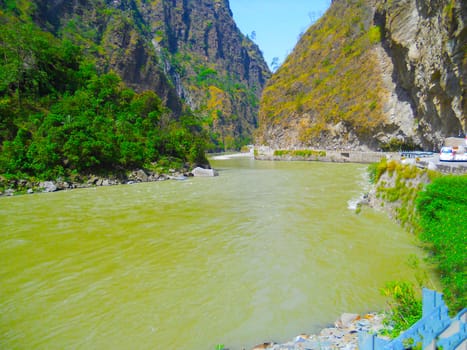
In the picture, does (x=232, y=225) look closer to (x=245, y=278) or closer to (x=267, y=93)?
(x=245, y=278)

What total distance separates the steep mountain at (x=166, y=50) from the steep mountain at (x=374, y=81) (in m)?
41.1

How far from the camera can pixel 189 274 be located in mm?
9000

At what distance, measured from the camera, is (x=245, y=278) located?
342 inches

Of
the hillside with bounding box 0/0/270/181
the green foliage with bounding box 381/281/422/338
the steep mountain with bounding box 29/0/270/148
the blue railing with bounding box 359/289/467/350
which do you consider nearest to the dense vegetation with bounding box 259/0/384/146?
the hillside with bounding box 0/0/270/181

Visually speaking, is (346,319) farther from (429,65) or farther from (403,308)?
(429,65)

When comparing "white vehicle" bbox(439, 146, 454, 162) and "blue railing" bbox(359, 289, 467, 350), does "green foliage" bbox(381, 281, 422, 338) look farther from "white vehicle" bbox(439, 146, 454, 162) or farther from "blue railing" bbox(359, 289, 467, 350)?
"white vehicle" bbox(439, 146, 454, 162)

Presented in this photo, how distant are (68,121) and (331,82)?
185 ft

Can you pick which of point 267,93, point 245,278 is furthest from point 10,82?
point 267,93

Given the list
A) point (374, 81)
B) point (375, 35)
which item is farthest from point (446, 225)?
point (375, 35)

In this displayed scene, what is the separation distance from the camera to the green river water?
6375mm

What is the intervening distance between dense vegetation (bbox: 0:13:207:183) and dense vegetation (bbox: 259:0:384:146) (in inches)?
1256

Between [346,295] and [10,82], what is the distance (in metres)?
45.5

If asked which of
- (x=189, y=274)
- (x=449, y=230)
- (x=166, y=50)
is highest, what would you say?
(x=166, y=50)

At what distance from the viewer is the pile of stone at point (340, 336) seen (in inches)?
209
